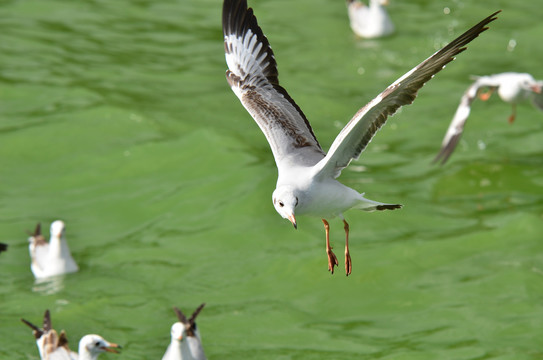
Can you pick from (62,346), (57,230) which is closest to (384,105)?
(62,346)

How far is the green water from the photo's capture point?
11.8 meters

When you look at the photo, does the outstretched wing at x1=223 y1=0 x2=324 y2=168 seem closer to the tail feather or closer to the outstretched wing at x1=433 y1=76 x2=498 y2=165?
the tail feather

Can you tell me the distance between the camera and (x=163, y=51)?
→ 19.7m

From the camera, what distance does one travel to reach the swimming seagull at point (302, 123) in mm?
6809

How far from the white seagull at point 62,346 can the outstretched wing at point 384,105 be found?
3.70 meters

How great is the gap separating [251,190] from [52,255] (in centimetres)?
380

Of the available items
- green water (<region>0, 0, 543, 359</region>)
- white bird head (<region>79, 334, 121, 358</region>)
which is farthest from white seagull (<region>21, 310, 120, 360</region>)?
green water (<region>0, 0, 543, 359</region>)

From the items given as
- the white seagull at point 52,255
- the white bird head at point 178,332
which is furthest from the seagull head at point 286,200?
the white seagull at point 52,255

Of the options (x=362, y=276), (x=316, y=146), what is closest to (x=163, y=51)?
(x=362, y=276)

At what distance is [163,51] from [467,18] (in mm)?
6780

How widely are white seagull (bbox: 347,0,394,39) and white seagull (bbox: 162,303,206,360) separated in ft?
36.5

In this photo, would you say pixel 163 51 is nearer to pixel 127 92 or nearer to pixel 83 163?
pixel 127 92

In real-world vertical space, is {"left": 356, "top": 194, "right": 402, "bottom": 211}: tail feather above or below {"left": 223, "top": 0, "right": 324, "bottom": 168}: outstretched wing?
below

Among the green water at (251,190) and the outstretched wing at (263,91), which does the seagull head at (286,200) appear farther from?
the green water at (251,190)
